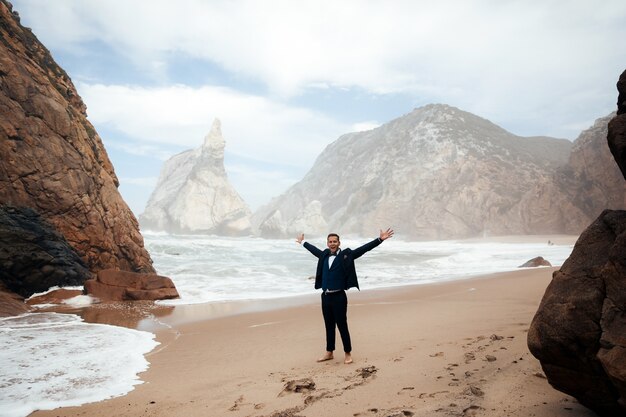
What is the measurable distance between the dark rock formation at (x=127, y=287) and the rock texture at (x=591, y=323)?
11174mm

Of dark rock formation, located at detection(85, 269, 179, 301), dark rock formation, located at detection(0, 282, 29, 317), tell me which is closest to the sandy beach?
dark rock formation, located at detection(85, 269, 179, 301)

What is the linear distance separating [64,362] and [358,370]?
4014mm

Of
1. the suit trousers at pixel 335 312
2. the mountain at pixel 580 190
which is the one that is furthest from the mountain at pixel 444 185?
the suit trousers at pixel 335 312

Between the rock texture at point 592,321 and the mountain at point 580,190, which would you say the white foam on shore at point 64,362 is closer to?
the rock texture at point 592,321

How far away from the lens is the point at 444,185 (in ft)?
232

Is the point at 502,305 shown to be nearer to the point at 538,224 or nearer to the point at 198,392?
the point at 198,392

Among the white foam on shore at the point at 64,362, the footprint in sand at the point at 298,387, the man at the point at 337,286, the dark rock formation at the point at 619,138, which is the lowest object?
the white foam on shore at the point at 64,362

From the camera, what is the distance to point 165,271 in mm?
18672

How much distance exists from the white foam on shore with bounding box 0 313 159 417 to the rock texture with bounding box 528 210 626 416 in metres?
4.14

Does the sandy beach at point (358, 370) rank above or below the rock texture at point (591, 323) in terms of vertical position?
below

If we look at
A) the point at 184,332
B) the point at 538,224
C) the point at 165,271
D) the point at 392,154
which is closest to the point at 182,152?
the point at 392,154

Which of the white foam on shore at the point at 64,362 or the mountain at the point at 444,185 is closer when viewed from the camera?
the white foam on shore at the point at 64,362

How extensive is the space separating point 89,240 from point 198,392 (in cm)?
1135

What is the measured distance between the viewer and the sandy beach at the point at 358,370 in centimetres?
318
